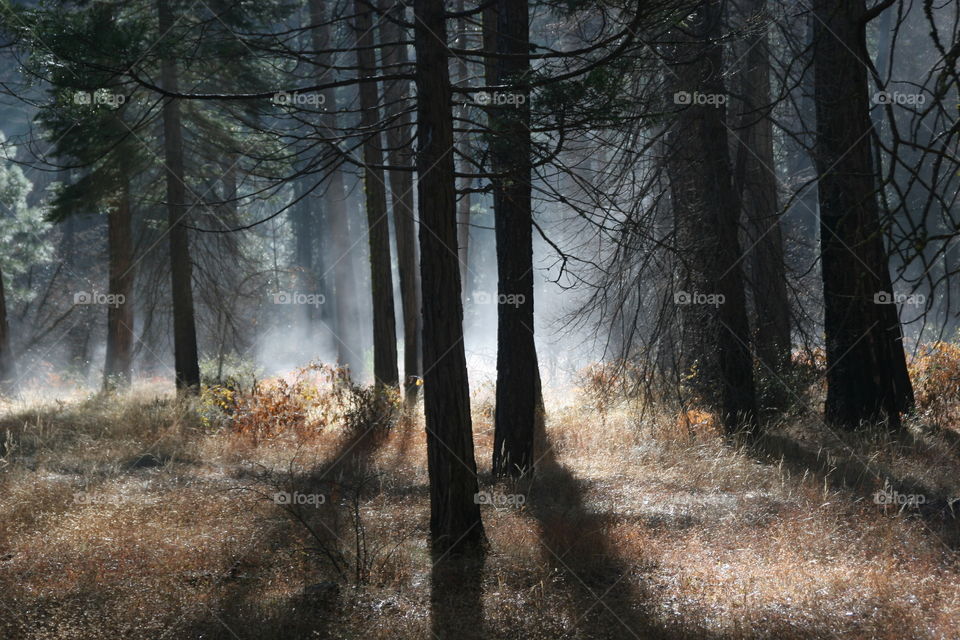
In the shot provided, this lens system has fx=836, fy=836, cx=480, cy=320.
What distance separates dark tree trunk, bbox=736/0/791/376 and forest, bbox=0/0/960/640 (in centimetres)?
7

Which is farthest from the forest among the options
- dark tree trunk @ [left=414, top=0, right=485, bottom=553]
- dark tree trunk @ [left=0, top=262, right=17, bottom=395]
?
dark tree trunk @ [left=0, top=262, right=17, bottom=395]

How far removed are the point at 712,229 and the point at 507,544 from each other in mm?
5626

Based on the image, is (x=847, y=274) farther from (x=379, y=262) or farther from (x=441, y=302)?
(x=379, y=262)

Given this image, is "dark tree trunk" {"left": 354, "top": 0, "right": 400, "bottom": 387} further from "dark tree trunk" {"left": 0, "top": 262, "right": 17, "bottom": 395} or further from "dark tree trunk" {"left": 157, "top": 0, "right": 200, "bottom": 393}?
"dark tree trunk" {"left": 0, "top": 262, "right": 17, "bottom": 395}

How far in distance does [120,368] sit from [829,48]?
15.4 meters

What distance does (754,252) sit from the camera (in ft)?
39.4

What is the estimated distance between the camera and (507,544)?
662 cm

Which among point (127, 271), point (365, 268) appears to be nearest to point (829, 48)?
point (127, 271)

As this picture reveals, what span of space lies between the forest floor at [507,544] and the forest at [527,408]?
1.4 inches

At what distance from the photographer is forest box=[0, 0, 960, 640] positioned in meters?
5.40

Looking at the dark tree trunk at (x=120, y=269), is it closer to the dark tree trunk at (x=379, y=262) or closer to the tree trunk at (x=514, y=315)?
the dark tree trunk at (x=379, y=262)

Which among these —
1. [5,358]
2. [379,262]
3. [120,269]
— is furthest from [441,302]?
[5,358]

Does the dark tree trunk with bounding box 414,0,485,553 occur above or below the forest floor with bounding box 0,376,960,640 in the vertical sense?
above

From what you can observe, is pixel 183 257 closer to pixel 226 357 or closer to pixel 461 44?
pixel 461 44
